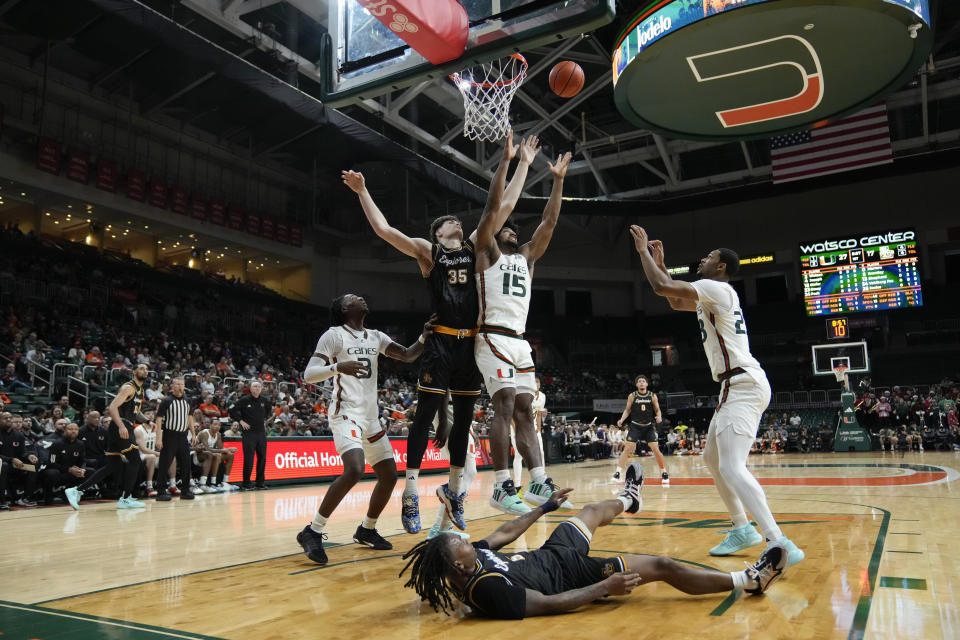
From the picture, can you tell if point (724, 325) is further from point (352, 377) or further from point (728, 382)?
point (352, 377)

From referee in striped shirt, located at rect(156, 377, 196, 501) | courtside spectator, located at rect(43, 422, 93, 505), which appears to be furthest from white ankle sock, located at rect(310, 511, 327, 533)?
courtside spectator, located at rect(43, 422, 93, 505)

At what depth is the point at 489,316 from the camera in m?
5.26

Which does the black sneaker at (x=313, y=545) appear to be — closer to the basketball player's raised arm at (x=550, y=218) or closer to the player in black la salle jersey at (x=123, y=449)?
the basketball player's raised arm at (x=550, y=218)

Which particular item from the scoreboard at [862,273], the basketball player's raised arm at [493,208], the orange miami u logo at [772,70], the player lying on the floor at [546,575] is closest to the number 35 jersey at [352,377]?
the basketball player's raised arm at [493,208]

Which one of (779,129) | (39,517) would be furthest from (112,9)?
(779,129)

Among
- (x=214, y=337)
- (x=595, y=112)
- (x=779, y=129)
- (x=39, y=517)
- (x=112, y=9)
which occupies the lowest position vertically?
(x=39, y=517)

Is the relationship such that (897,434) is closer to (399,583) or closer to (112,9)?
(399,583)

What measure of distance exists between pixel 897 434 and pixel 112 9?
25.7m

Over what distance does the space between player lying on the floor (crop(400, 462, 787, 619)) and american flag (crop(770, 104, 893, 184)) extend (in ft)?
65.4

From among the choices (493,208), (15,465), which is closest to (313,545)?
(493,208)

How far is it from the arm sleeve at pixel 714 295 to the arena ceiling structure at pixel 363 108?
15.3 m

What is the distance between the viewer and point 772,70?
14828 mm

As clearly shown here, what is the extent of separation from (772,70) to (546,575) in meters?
14.4

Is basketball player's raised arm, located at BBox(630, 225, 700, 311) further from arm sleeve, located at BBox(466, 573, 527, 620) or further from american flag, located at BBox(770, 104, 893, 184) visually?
american flag, located at BBox(770, 104, 893, 184)
